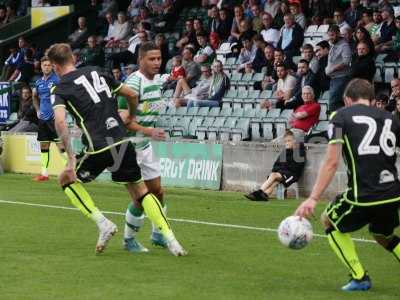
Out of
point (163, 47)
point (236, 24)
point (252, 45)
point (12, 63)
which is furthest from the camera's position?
point (12, 63)

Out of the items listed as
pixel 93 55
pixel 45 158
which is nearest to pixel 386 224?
pixel 45 158

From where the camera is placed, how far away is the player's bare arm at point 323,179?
803 cm

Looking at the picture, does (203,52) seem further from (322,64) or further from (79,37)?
(79,37)

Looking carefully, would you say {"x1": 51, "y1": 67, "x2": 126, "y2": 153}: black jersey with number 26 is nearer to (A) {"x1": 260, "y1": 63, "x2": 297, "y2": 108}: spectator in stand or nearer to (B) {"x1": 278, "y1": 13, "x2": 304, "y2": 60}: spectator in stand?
(A) {"x1": 260, "y1": 63, "x2": 297, "y2": 108}: spectator in stand

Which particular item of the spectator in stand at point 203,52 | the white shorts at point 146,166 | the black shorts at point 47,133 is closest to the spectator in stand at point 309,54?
the spectator in stand at point 203,52

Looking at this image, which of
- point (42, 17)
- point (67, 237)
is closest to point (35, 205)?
point (67, 237)

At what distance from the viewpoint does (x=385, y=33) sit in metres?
20.1

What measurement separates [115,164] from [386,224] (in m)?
2.90

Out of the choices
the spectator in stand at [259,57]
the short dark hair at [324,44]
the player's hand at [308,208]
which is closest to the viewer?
the player's hand at [308,208]

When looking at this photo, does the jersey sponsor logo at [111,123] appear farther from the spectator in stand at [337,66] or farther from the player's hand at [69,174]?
the spectator in stand at [337,66]

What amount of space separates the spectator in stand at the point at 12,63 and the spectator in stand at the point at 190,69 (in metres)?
7.46

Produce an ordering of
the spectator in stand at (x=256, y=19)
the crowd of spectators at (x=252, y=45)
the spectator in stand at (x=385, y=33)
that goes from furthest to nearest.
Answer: the spectator in stand at (x=256, y=19), the spectator in stand at (x=385, y=33), the crowd of spectators at (x=252, y=45)

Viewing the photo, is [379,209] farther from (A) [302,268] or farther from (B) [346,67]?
(B) [346,67]

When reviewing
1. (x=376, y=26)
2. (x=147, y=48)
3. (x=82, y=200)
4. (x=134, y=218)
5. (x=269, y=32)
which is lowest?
(x=269, y=32)
